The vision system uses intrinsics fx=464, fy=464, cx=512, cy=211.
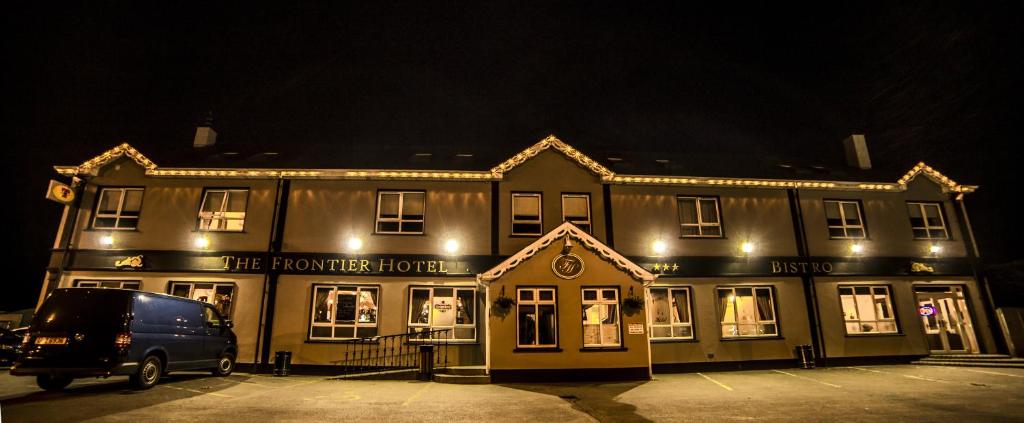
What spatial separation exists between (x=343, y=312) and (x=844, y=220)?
1863 centimetres

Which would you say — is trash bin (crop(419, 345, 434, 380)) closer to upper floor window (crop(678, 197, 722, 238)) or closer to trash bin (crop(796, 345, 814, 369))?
upper floor window (crop(678, 197, 722, 238))

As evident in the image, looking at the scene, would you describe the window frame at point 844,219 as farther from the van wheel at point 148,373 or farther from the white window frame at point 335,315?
the van wheel at point 148,373

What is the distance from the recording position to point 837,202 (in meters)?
17.8

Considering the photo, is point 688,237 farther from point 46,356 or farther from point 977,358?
point 46,356

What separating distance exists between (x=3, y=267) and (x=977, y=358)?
59.4 m

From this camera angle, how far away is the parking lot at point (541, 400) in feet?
26.2

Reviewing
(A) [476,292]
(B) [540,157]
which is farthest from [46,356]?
(B) [540,157]

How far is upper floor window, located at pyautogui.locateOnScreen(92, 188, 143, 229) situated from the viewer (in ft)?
52.9

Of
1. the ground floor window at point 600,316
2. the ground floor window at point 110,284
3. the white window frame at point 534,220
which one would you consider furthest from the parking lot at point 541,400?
the white window frame at point 534,220

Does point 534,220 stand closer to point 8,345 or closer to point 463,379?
point 463,379

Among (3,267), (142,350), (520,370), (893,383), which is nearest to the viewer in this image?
(142,350)

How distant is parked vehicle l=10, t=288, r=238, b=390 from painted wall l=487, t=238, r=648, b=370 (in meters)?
7.82

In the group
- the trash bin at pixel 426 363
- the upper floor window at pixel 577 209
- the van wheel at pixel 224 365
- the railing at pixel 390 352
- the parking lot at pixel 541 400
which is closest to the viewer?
the parking lot at pixel 541 400

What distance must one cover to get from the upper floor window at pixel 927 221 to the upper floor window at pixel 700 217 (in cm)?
766
